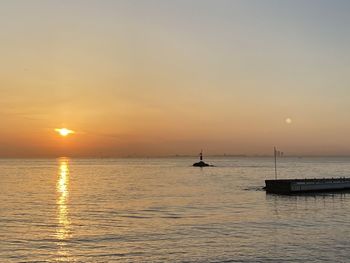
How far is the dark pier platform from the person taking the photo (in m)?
79.4

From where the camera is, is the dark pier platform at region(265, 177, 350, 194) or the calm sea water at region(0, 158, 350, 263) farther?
the dark pier platform at region(265, 177, 350, 194)

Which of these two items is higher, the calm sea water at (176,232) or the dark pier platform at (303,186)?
the dark pier platform at (303,186)

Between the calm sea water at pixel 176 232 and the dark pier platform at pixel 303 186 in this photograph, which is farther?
the dark pier platform at pixel 303 186

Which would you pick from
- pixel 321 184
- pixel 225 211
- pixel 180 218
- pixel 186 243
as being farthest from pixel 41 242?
pixel 321 184

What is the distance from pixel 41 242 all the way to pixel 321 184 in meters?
61.8

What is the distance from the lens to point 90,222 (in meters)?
44.0

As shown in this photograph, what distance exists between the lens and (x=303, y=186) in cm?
8075

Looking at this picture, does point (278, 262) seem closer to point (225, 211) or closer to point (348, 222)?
point (348, 222)

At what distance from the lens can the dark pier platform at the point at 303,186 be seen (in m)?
79.4

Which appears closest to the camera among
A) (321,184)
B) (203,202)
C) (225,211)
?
(225,211)

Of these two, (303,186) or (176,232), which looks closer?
(176,232)

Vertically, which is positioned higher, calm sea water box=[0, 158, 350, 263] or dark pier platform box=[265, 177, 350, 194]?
dark pier platform box=[265, 177, 350, 194]

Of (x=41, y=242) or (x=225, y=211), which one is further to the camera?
(x=225, y=211)

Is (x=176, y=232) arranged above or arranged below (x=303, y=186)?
below
